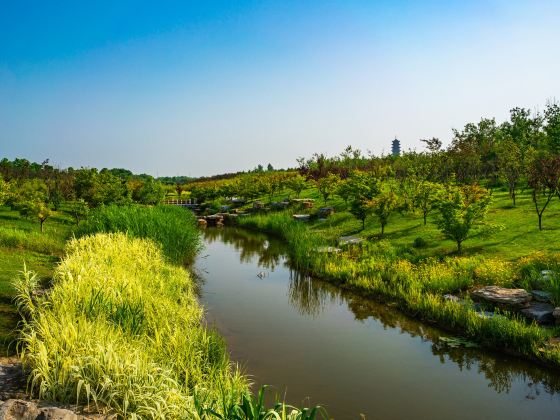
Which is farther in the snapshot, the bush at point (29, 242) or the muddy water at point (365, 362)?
the bush at point (29, 242)

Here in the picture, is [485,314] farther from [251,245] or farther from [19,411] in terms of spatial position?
[251,245]

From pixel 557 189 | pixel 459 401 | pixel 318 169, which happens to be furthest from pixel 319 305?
pixel 318 169

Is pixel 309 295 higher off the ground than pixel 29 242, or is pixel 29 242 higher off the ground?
pixel 29 242

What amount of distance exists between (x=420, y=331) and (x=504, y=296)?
98.0 inches

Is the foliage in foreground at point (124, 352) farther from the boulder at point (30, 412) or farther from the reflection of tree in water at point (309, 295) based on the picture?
the reflection of tree in water at point (309, 295)

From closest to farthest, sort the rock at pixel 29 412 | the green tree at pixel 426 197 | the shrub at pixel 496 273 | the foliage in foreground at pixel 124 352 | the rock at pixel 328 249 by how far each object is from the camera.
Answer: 1. the rock at pixel 29 412
2. the foliage in foreground at pixel 124 352
3. the shrub at pixel 496 273
4. the rock at pixel 328 249
5. the green tree at pixel 426 197

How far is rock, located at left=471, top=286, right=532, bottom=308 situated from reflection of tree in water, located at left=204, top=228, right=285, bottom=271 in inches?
392

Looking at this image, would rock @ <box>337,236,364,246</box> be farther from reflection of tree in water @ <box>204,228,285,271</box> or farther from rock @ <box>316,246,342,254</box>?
reflection of tree in water @ <box>204,228,285,271</box>

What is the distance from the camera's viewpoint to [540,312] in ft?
34.2

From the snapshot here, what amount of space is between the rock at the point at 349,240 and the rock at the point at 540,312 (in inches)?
391

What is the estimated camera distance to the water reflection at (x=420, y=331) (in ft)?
27.7

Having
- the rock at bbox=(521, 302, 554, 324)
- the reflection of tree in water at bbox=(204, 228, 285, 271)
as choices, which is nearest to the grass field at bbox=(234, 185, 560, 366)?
the rock at bbox=(521, 302, 554, 324)

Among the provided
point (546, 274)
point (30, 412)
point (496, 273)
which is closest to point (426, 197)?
point (496, 273)

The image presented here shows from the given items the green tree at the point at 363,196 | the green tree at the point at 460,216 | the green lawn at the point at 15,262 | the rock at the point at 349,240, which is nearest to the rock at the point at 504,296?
the green tree at the point at 460,216
